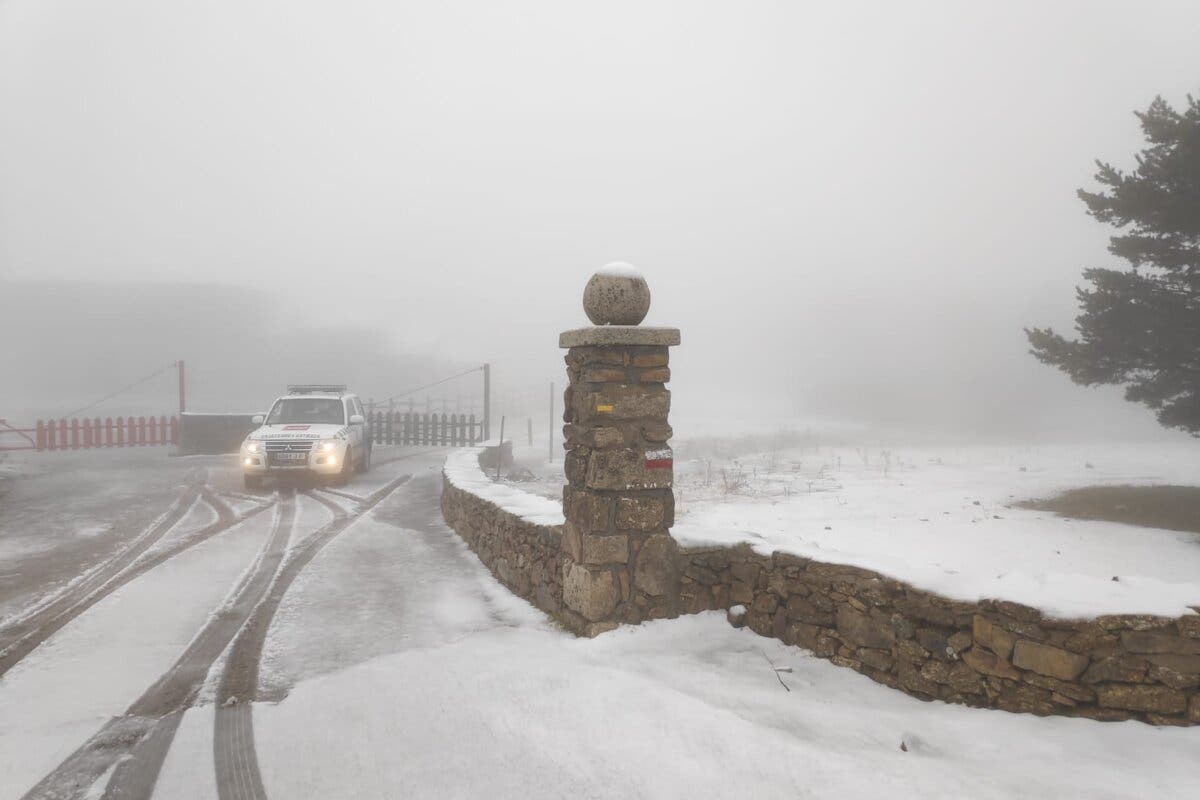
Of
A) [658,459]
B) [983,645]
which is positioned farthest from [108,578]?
[983,645]

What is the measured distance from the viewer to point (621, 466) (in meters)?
5.24

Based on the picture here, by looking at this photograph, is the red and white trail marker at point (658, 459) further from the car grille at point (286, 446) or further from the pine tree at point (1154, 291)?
the pine tree at point (1154, 291)

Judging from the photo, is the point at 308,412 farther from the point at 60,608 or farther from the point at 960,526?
the point at 960,526

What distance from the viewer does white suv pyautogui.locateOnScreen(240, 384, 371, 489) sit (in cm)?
1345

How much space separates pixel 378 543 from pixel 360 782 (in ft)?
19.8

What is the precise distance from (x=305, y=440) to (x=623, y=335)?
10198 millimetres

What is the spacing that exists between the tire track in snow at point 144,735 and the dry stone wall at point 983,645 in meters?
3.74

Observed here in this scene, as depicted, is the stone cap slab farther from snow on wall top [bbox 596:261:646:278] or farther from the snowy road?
the snowy road

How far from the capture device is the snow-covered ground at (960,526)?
3729mm

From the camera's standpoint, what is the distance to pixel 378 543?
9.10m

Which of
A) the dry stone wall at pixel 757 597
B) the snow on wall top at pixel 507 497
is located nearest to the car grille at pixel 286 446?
the snow on wall top at pixel 507 497

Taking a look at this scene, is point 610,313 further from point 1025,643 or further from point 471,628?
point 1025,643

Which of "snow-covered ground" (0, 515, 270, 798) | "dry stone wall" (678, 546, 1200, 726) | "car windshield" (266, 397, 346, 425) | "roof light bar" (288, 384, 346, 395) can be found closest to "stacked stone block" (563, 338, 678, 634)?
"dry stone wall" (678, 546, 1200, 726)

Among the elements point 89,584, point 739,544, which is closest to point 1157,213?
point 739,544
